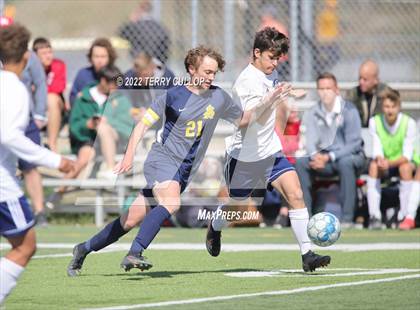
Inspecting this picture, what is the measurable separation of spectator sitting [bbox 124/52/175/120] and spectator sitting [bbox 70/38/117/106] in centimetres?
36

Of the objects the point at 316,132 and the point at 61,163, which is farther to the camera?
the point at 316,132

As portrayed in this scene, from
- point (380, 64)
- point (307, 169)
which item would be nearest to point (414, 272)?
point (307, 169)

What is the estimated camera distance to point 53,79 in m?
15.7

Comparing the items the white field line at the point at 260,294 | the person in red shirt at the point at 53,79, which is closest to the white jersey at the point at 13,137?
the white field line at the point at 260,294

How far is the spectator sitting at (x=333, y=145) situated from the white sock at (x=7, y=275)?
8.32m

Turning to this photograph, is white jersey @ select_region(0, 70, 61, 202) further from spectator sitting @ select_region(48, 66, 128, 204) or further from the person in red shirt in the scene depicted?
the person in red shirt

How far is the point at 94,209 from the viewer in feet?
51.8

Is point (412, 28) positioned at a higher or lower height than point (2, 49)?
lower

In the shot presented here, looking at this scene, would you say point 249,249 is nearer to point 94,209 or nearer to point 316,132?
point 316,132

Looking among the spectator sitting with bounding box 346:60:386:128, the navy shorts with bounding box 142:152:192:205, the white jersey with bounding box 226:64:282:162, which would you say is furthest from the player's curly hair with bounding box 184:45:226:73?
the spectator sitting with bounding box 346:60:386:128

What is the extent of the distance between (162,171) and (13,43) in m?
2.77

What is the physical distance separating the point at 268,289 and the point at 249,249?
141 inches

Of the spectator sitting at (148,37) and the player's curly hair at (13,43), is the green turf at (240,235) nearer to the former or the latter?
the spectator sitting at (148,37)

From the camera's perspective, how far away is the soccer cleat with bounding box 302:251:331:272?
896 centimetres
